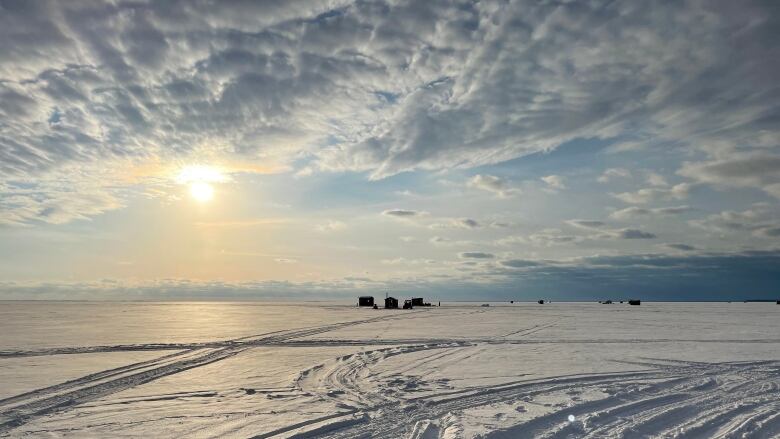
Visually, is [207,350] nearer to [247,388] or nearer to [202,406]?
[247,388]

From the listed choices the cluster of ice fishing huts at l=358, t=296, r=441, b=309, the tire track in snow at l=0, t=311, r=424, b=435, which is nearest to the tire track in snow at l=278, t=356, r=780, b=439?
the tire track in snow at l=0, t=311, r=424, b=435

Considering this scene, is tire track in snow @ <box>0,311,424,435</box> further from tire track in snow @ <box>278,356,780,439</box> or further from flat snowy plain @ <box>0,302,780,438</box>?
tire track in snow @ <box>278,356,780,439</box>

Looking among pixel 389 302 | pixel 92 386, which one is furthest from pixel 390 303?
pixel 92 386

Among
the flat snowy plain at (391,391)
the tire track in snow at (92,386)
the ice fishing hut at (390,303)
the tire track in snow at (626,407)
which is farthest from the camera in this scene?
the ice fishing hut at (390,303)

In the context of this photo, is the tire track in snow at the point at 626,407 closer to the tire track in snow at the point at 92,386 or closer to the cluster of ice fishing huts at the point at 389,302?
the tire track in snow at the point at 92,386

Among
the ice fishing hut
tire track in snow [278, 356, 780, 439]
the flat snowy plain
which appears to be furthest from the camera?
the ice fishing hut

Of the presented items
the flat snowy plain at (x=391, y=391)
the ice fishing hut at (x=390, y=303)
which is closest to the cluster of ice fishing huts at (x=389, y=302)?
the ice fishing hut at (x=390, y=303)

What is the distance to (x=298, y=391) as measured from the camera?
12.7 metres

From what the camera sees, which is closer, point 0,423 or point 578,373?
point 0,423

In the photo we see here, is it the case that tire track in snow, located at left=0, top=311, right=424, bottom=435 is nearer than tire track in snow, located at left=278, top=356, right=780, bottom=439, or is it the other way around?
tire track in snow, located at left=278, top=356, right=780, bottom=439

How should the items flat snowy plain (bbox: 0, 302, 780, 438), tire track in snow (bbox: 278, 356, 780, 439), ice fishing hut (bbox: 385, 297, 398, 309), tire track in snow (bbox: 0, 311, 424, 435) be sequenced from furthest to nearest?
ice fishing hut (bbox: 385, 297, 398, 309) → tire track in snow (bbox: 0, 311, 424, 435) → flat snowy plain (bbox: 0, 302, 780, 438) → tire track in snow (bbox: 278, 356, 780, 439)

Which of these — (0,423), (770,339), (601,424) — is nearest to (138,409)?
(0,423)

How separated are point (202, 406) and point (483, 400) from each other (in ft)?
20.6

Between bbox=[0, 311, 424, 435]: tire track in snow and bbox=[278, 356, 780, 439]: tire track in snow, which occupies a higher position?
bbox=[278, 356, 780, 439]: tire track in snow
